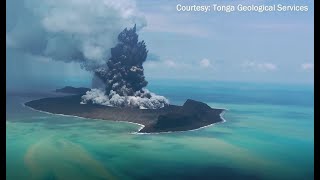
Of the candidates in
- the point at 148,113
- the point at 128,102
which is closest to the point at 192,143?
the point at 148,113

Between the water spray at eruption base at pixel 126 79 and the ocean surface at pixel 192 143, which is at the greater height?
the water spray at eruption base at pixel 126 79

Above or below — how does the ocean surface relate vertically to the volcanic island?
below

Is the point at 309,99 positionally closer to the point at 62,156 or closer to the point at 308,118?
the point at 308,118

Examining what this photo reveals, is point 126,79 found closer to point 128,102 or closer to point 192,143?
point 128,102
